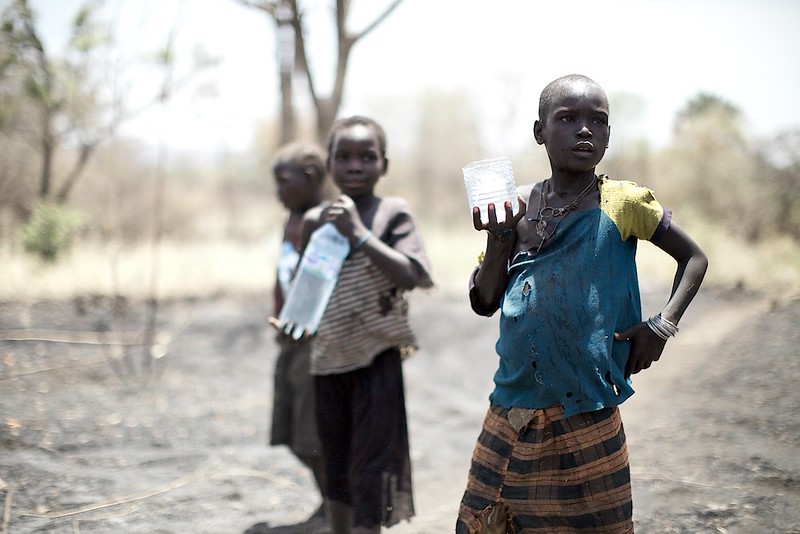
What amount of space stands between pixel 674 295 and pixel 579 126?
471mm

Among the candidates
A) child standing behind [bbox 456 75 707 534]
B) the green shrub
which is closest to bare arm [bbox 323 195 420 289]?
child standing behind [bbox 456 75 707 534]

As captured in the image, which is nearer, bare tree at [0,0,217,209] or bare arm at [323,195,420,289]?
bare arm at [323,195,420,289]

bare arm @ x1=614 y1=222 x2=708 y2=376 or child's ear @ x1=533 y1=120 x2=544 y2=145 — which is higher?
child's ear @ x1=533 y1=120 x2=544 y2=145

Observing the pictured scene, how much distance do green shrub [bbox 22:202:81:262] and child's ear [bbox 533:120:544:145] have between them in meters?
10.1

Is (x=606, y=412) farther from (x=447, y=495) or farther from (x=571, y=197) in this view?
(x=447, y=495)

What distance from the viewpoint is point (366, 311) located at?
253 centimetres

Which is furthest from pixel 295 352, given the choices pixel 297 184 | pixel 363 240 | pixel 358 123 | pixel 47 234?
pixel 47 234

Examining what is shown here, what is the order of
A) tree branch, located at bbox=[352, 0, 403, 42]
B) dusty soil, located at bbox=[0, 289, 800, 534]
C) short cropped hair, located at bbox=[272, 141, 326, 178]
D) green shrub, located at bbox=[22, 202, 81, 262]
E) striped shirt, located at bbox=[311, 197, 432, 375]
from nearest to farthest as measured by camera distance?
striped shirt, located at bbox=[311, 197, 432, 375] → dusty soil, located at bbox=[0, 289, 800, 534] → short cropped hair, located at bbox=[272, 141, 326, 178] → tree branch, located at bbox=[352, 0, 403, 42] → green shrub, located at bbox=[22, 202, 81, 262]

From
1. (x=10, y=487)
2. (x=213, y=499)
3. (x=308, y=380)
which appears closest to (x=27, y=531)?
(x=10, y=487)

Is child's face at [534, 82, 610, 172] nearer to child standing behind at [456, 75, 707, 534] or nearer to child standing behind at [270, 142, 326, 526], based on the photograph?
child standing behind at [456, 75, 707, 534]

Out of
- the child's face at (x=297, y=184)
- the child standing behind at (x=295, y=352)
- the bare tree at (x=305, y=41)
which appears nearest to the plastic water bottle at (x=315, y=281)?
the child standing behind at (x=295, y=352)

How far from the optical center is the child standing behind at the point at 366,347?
2.45 m

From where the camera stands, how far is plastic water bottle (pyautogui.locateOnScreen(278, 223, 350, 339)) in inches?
97.6

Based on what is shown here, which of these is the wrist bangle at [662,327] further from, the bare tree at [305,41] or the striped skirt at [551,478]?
the bare tree at [305,41]
